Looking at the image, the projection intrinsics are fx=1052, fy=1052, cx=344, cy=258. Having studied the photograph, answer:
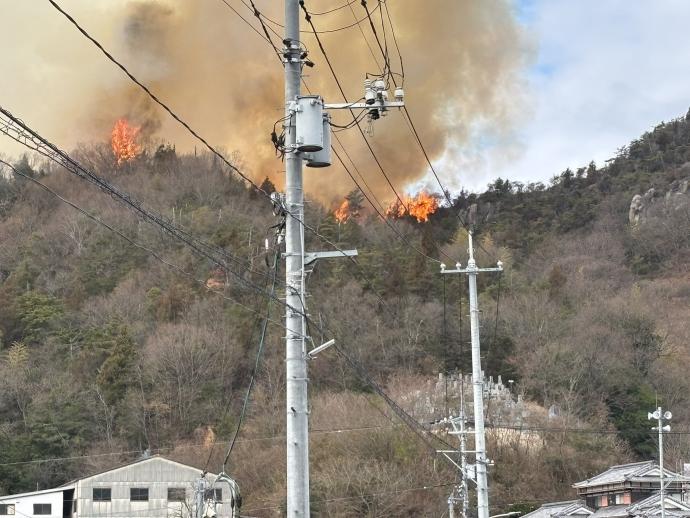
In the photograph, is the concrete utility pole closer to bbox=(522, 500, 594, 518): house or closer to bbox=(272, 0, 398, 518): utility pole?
bbox=(272, 0, 398, 518): utility pole

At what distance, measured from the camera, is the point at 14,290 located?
6062 cm

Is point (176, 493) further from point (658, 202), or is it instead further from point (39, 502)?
point (658, 202)

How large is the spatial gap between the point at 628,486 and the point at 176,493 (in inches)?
665

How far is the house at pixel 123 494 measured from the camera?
4050cm

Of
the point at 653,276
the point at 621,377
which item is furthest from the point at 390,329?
the point at 653,276

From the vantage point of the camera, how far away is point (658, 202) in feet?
274

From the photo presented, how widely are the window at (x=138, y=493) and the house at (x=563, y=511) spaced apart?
47.3 ft

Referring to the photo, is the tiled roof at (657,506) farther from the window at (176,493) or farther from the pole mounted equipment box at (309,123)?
the pole mounted equipment box at (309,123)

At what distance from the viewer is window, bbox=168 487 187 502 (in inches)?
1590

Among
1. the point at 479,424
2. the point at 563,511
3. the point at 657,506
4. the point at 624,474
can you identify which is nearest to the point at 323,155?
the point at 479,424

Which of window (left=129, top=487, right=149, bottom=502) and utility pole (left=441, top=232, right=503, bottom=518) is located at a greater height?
utility pole (left=441, top=232, right=503, bottom=518)

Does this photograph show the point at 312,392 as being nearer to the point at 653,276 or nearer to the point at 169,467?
the point at 169,467

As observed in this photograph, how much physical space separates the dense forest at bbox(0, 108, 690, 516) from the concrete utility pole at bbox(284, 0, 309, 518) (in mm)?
26007

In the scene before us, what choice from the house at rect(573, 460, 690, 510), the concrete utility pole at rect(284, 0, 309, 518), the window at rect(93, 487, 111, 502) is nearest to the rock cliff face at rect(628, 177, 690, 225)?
the house at rect(573, 460, 690, 510)
